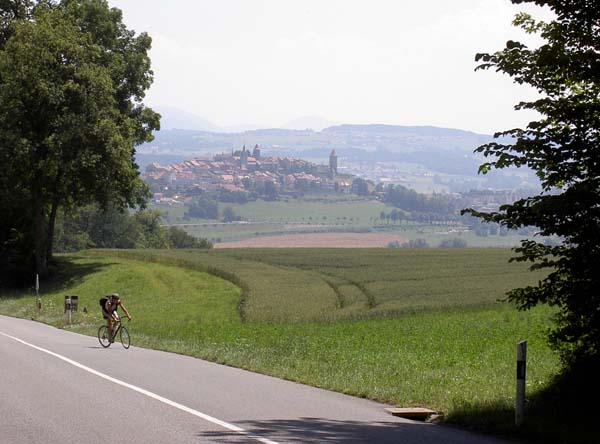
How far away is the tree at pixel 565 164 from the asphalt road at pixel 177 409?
2773 mm

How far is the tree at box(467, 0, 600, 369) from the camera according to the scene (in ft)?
39.0

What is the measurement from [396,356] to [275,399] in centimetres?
783

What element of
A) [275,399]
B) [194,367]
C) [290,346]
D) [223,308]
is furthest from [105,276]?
[275,399]

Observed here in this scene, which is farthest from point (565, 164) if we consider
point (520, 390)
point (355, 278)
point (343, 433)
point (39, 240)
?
point (39, 240)

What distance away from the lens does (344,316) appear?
A: 35.8 metres

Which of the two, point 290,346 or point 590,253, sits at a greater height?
point 590,253

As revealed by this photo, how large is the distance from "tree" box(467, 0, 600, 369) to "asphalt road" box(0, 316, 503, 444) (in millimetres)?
2773

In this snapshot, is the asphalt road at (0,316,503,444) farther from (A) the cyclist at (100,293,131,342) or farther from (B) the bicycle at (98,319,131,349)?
(A) the cyclist at (100,293,131,342)

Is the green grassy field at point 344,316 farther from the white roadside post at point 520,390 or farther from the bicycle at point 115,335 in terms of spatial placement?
the bicycle at point 115,335

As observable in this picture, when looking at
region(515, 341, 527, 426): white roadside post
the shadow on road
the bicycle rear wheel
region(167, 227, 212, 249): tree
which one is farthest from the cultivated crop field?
region(167, 227, 212, 249): tree

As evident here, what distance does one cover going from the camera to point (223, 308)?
42625mm

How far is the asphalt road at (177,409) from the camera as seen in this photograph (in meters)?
9.78

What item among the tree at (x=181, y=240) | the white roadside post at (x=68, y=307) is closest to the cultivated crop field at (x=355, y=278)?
the white roadside post at (x=68, y=307)

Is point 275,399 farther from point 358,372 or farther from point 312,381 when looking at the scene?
point 358,372
